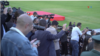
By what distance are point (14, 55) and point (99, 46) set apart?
987mm

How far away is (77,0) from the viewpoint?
83.4 feet

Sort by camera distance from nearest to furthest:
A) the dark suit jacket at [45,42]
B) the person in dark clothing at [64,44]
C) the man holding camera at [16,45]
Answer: the man holding camera at [16,45]
the dark suit jacket at [45,42]
the person in dark clothing at [64,44]

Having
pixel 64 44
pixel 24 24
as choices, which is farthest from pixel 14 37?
pixel 64 44

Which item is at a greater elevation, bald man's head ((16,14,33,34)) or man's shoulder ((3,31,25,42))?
bald man's head ((16,14,33,34))

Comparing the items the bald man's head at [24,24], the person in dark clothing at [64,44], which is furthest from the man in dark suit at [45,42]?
the person in dark clothing at [64,44]

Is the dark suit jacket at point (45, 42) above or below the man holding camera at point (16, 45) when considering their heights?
below

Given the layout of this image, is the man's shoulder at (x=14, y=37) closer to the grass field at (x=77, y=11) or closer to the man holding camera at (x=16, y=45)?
the man holding camera at (x=16, y=45)

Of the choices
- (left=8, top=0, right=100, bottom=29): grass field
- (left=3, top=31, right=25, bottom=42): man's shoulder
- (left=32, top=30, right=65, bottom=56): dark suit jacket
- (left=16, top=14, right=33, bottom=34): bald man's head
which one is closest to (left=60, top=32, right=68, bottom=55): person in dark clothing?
(left=32, top=30, right=65, bottom=56): dark suit jacket

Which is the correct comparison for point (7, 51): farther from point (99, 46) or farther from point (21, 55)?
point (99, 46)

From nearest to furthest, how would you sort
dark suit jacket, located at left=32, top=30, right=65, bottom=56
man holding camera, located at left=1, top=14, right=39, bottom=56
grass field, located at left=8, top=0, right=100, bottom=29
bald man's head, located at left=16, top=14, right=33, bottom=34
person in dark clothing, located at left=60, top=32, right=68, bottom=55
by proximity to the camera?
man holding camera, located at left=1, top=14, right=39, bottom=56, bald man's head, located at left=16, top=14, right=33, bottom=34, dark suit jacket, located at left=32, top=30, right=65, bottom=56, person in dark clothing, located at left=60, top=32, right=68, bottom=55, grass field, located at left=8, top=0, right=100, bottom=29

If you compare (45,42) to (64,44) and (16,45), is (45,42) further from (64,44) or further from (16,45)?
(64,44)

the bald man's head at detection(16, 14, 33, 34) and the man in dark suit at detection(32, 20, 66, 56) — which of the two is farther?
the man in dark suit at detection(32, 20, 66, 56)

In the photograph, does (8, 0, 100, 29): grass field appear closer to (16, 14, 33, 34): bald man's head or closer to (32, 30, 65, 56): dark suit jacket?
(32, 30, 65, 56): dark suit jacket

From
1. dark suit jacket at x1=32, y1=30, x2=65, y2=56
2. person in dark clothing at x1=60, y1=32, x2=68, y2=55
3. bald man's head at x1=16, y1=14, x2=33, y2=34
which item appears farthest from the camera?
person in dark clothing at x1=60, y1=32, x2=68, y2=55
